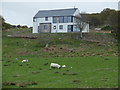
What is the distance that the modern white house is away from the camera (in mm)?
70562

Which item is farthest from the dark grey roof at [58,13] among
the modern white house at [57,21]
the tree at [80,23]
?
the tree at [80,23]

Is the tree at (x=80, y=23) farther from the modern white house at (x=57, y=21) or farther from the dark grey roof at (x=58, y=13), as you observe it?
the dark grey roof at (x=58, y=13)

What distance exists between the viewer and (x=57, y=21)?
72938 millimetres

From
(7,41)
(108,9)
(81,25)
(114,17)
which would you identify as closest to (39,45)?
(7,41)

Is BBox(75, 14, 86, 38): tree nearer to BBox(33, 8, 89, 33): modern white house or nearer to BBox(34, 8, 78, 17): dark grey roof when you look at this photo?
BBox(33, 8, 89, 33): modern white house

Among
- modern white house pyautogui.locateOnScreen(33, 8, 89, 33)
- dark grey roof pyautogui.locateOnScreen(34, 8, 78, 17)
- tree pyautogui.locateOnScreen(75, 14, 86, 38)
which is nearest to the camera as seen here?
tree pyautogui.locateOnScreen(75, 14, 86, 38)

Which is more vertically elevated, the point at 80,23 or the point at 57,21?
the point at 57,21

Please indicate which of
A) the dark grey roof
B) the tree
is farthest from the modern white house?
the tree

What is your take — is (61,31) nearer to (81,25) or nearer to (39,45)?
(81,25)

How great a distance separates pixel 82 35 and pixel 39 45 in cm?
1706

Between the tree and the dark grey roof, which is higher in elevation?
the dark grey roof

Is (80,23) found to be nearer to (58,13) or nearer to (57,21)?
(57,21)

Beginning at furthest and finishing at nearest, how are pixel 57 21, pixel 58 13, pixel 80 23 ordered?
pixel 58 13, pixel 57 21, pixel 80 23

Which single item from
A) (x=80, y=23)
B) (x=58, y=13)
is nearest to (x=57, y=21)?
(x=58, y=13)
